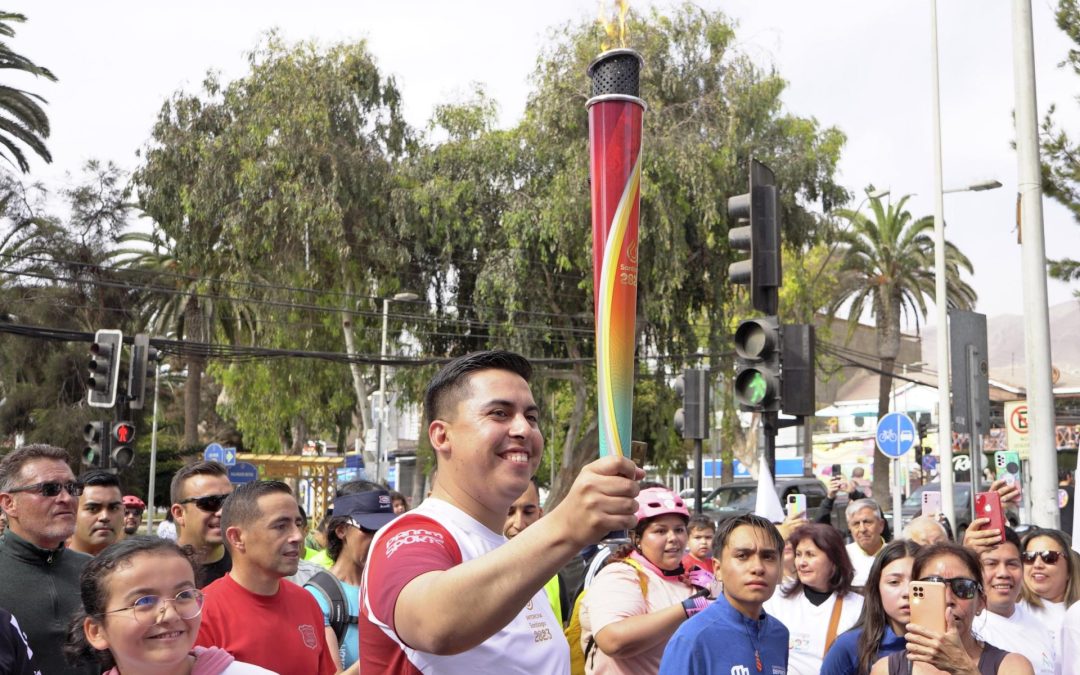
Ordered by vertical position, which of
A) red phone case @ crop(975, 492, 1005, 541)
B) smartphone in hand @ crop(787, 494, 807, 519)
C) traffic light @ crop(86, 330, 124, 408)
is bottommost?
smartphone in hand @ crop(787, 494, 807, 519)

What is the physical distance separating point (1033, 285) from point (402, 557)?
32.3 feet

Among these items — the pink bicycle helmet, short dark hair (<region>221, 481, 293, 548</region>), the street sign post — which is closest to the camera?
short dark hair (<region>221, 481, 293, 548</region>)

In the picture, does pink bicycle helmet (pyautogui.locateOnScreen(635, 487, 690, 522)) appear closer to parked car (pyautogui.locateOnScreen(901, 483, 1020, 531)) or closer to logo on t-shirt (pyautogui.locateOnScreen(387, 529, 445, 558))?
logo on t-shirt (pyautogui.locateOnScreen(387, 529, 445, 558))

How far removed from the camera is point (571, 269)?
26875 mm

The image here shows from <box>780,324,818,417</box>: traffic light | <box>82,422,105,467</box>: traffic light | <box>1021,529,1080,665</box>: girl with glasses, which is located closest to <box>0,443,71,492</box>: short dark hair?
<box>1021,529,1080,665</box>: girl with glasses

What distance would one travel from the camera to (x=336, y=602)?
5414 millimetres

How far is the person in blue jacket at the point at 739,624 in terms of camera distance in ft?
15.3

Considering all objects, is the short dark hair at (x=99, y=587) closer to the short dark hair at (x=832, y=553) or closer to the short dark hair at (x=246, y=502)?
the short dark hair at (x=246, y=502)

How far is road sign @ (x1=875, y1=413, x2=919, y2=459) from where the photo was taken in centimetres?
1609

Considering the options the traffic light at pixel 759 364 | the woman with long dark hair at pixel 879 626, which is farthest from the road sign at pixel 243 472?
the woman with long dark hair at pixel 879 626

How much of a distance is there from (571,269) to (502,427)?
24382 millimetres

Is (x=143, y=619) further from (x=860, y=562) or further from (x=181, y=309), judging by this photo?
(x=181, y=309)

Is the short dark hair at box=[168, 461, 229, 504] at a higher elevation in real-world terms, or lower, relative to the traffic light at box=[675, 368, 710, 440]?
lower

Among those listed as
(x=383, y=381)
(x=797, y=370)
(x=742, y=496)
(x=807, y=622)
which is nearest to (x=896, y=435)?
(x=797, y=370)
